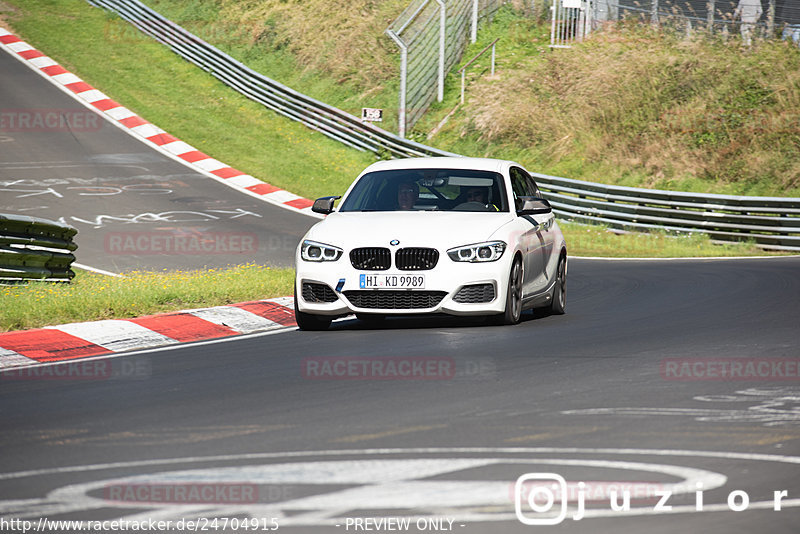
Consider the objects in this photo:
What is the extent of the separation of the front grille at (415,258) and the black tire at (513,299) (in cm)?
76

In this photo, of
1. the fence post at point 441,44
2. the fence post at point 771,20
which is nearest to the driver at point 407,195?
the fence post at point 441,44

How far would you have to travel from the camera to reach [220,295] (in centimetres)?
1286

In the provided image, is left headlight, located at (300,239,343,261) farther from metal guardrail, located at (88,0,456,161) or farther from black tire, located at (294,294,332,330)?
metal guardrail, located at (88,0,456,161)

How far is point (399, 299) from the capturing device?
10.8 meters

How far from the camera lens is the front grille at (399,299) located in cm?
1081

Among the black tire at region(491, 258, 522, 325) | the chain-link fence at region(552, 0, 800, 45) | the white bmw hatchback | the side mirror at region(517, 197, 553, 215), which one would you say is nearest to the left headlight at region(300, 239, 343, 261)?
the white bmw hatchback

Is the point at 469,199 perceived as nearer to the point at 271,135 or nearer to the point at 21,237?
the point at 21,237

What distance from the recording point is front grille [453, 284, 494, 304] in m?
10.8

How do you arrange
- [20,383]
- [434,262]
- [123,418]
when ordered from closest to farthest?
[123,418] < [20,383] < [434,262]

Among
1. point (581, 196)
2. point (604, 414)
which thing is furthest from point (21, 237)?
point (581, 196)

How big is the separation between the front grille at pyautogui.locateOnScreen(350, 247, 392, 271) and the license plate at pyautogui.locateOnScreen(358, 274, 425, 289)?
10cm

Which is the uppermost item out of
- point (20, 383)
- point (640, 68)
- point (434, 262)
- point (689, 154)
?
point (640, 68)

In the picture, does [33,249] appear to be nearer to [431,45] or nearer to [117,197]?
[117,197]

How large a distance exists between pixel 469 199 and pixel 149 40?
36080 mm
